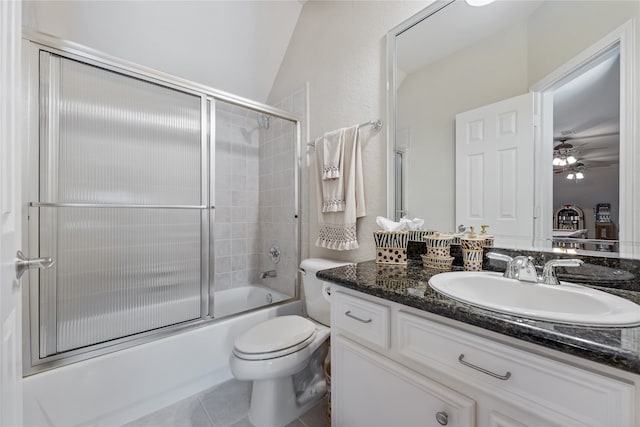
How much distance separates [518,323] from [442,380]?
0.29m

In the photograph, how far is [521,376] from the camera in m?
0.61

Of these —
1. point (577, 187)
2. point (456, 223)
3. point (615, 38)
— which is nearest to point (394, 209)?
point (456, 223)

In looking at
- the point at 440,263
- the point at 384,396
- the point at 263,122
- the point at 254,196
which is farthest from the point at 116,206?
the point at 440,263

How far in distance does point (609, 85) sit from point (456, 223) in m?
0.69

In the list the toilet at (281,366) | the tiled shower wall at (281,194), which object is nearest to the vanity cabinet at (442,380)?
the toilet at (281,366)

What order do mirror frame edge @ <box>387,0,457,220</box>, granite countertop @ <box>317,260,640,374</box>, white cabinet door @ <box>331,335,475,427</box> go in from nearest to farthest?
granite countertop @ <box>317,260,640,374</box>, white cabinet door @ <box>331,335,475,427</box>, mirror frame edge @ <box>387,0,457,220</box>

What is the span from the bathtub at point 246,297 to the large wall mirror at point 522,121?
131cm

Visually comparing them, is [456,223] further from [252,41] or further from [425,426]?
[252,41]

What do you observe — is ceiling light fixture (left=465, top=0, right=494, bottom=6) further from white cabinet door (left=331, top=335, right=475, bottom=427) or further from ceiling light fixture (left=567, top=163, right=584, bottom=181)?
white cabinet door (left=331, top=335, right=475, bottom=427)

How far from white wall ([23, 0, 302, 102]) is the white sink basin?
221cm

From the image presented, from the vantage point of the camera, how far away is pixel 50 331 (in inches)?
48.9

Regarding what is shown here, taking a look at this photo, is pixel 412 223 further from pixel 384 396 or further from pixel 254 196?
pixel 254 196

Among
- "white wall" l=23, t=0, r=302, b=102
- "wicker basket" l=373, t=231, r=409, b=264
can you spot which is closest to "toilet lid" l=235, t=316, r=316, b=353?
"wicker basket" l=373, t=231, r=409, b=264

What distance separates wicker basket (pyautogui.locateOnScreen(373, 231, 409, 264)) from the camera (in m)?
1.26
